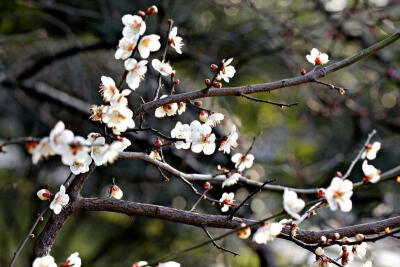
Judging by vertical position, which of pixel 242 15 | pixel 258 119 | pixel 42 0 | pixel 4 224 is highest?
pixel 242 15

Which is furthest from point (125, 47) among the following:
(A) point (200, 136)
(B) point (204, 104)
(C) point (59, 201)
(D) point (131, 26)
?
(B) point (204, 104)

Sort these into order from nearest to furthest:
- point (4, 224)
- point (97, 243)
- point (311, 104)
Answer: point (311, 104), point (4, 224), point (97, 243)

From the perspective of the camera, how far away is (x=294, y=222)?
106 cm

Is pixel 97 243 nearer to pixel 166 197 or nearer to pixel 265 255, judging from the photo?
pixel 166 197

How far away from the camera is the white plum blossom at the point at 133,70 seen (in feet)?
3.44

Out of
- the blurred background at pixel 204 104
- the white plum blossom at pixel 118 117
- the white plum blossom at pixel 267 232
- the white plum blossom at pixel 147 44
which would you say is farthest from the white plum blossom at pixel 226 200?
the blurred background at pixel 204 104

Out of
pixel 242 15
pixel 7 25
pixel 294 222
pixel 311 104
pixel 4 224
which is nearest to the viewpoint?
pixel 294 222

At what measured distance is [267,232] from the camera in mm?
1035

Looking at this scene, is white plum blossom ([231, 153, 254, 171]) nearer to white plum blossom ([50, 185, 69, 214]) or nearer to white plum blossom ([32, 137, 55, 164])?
white plum blossom ([50, 185, 69, 214])

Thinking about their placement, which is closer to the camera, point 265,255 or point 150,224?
point 265,255

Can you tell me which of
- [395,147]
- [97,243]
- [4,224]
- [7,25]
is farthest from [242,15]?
[4,224]

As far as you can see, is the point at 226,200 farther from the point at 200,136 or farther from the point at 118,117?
the point at 118,117

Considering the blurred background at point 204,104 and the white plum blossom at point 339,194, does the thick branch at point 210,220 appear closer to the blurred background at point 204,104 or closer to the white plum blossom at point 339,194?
the white plum blossom at point 339,194

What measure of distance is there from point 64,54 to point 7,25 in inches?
24.0
